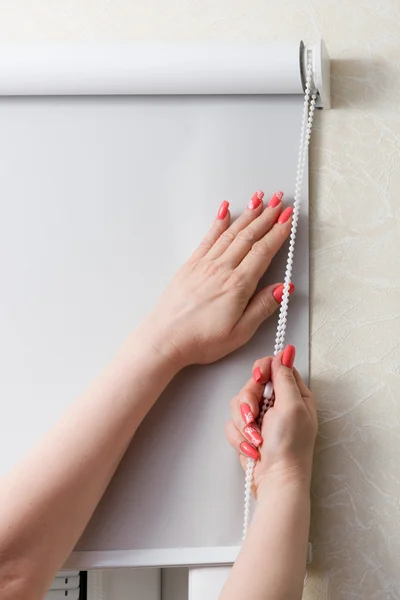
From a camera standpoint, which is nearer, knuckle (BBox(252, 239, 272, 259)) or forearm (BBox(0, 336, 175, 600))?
forearm (BBox(0, 336, 175, 600))

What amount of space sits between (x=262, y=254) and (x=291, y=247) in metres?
0.04

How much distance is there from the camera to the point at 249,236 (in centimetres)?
89

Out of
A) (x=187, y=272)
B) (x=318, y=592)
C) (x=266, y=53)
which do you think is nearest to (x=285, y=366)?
(x=187, y=272)

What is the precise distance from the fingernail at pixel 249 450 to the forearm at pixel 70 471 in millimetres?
119

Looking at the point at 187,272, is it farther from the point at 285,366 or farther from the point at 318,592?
the point at 318,592

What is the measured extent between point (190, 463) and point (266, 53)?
1.67 feet

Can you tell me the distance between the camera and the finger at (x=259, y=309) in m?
0.88

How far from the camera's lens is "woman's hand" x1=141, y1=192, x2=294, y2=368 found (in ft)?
2.84

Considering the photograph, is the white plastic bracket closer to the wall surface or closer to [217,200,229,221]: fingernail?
the wall surface

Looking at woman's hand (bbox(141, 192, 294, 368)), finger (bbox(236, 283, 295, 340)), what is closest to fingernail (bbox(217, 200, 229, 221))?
woman's hand (bbox(141, 192, 294, 368))

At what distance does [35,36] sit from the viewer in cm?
99

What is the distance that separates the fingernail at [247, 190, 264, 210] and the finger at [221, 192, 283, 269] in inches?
0.5

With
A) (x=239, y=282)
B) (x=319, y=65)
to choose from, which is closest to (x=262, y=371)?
(x=239, y=282)

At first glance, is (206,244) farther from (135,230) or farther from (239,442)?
(239,442)
